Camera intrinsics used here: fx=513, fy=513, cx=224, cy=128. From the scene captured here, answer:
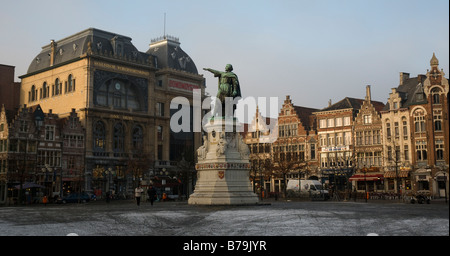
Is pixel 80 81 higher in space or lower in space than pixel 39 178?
higher

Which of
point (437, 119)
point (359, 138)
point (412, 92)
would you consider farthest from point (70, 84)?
point (437, 119)

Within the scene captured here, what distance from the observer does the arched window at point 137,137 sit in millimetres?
75219

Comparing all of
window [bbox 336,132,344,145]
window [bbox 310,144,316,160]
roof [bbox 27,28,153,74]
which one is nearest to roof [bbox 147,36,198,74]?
roof [bbox 27,28,153,74]

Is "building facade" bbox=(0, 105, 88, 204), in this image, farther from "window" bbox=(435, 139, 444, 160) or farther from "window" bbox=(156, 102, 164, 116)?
"window" bbox=(435, 139, 444, 160)

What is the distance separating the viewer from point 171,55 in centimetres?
8419

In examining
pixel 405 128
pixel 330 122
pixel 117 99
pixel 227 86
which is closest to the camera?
pixel 227 86

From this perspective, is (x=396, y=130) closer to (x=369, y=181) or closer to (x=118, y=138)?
(x=369, y=181)

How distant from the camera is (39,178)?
62.1 metres

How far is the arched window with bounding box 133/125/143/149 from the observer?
75.2 metres

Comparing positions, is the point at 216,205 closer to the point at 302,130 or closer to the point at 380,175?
the point at 380,175

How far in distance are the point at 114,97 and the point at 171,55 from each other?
15.1 m

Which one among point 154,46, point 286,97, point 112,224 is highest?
point 154,46
